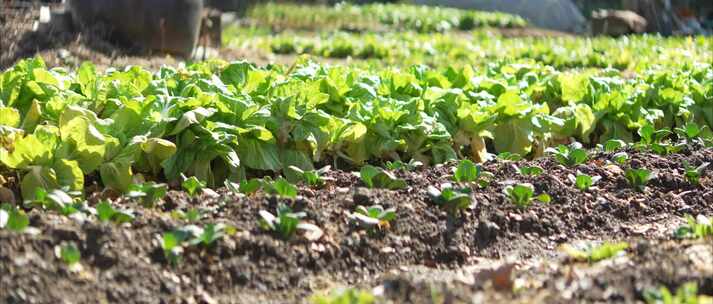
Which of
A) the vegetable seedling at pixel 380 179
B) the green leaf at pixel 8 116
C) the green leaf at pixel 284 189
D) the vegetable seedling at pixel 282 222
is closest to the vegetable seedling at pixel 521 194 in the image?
the vegetable seedling at pixel 380 179

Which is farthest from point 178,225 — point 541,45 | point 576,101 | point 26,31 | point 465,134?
point 541,45

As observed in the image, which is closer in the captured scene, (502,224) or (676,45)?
(502,224)

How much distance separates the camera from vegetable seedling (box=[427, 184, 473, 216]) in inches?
159

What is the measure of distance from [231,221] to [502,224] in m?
1.15

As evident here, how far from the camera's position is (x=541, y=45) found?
478 inches

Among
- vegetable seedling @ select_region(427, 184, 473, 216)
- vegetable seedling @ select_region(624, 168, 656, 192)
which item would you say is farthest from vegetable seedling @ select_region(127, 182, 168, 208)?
vegetable seedling @ select_region(624, 168, 656, 192)

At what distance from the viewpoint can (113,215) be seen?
3.49 metres

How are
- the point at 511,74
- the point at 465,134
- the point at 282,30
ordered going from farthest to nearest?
the point at 282,30 < the point at 511,74 < the point at 465,134

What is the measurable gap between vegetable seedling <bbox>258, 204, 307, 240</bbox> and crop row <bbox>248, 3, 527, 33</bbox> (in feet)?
39.4

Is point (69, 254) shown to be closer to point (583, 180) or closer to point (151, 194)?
point (151, 194)

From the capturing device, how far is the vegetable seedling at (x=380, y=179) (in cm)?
429

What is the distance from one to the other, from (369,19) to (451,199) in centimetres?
1366

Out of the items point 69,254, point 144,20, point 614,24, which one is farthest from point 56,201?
point 614,24

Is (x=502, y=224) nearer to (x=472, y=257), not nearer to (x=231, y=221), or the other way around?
(x=472, y=257)
